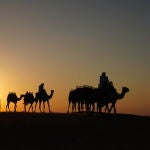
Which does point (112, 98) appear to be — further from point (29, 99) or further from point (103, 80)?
point (29, 99)

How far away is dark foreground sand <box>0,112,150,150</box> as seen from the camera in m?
25.1

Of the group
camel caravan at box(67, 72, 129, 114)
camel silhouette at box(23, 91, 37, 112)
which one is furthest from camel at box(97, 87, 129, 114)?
camel silhouette at box(23, 91, 37, 112)

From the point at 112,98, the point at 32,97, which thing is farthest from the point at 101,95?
the point at 32,97

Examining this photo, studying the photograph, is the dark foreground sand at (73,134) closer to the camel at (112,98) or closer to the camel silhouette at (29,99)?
the camel at (112,98)

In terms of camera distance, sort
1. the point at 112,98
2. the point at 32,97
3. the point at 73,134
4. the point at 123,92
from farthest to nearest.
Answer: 1. the point at 32,97
2. the point at 123,92
3. the point at 112,98
4. the point at 73,134

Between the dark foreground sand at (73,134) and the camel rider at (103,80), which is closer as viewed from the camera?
the dark foreground sand at (73,134)

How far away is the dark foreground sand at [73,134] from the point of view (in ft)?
82.3

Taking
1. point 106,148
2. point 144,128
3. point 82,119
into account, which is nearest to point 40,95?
point 82,119

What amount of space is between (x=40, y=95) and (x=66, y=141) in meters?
21.7

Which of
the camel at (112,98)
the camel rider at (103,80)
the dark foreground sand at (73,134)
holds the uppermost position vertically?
the camel rider at (103,80)

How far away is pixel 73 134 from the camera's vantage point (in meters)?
28.5

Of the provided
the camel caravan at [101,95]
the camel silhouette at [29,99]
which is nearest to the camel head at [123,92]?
the camel caravan at [101,95]

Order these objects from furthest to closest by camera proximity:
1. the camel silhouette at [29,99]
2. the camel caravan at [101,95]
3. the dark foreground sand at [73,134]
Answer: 1. the camel silhouette at [29,99]
2. the camel caravan at [101,95]
3. the dark foreground sand at [73,134]

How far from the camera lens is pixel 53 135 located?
92.2ft
